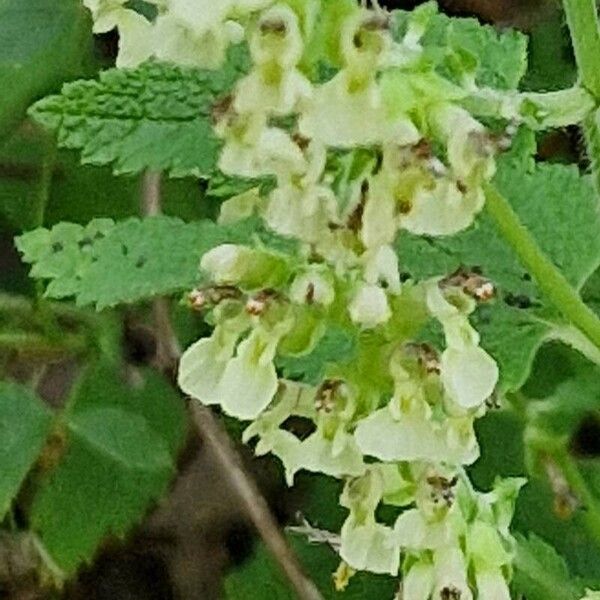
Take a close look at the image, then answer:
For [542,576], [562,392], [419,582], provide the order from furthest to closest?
[562,392] < [542,576] < [419,582]

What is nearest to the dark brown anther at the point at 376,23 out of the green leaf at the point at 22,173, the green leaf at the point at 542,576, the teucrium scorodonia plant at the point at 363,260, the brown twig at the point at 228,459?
the teucrium scorodonia plant at the point at 363,260

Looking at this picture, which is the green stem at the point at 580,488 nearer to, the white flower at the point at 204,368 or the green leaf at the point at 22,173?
the white flower at the point at 204,368

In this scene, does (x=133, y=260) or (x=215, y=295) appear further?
(x=133, y=260)

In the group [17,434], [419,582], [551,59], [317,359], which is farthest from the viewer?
[551,59]

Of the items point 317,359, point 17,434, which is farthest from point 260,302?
point 17,434

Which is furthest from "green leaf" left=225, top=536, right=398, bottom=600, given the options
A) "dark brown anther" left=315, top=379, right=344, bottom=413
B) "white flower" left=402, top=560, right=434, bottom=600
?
"dark brown anther" left=315, top=379, right=344, bottom=413

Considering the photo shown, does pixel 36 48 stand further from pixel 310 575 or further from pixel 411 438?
pixel 411 438

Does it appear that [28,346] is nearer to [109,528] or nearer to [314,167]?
[109,528]
